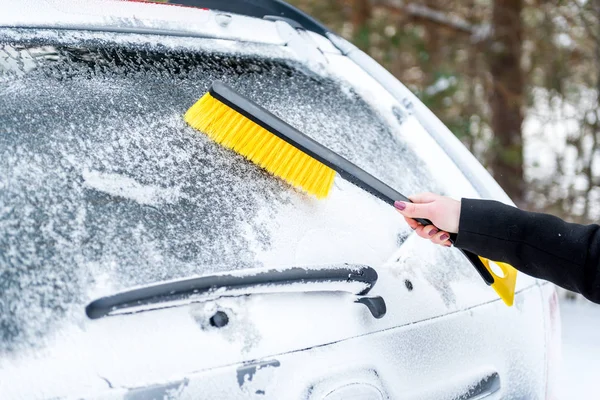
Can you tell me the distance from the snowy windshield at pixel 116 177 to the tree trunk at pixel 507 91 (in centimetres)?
546

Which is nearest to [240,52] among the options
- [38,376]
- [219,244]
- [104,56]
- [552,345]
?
[104,56]

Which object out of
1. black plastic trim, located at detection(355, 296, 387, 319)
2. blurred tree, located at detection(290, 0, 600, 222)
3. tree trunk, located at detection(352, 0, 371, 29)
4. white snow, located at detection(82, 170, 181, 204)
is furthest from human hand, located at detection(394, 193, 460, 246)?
tree trunk, located at detection(352, 0, 371, 29)

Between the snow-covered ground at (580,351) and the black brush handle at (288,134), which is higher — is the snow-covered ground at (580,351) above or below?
above

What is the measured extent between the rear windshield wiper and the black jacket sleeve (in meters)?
0.32

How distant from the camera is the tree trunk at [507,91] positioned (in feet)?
22.6

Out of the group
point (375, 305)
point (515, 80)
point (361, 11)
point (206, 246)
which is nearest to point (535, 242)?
point (375, 305)

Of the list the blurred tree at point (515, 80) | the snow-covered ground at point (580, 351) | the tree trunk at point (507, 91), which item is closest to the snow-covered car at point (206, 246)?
the snow-covered ground at point (580, 351)

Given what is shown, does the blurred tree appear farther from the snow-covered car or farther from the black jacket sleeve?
the black jacket sleeve

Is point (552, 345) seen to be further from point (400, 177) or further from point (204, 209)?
point (204, 209)

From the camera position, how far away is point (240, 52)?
1882 mm

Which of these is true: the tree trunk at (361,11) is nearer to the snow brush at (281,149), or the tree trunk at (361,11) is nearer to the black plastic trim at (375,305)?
the snow brush at (281,149)

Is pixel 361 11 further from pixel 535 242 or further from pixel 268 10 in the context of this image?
pixel 535 242

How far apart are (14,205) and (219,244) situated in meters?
0.43

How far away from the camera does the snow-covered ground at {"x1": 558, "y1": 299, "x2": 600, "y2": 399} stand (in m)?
2.92
